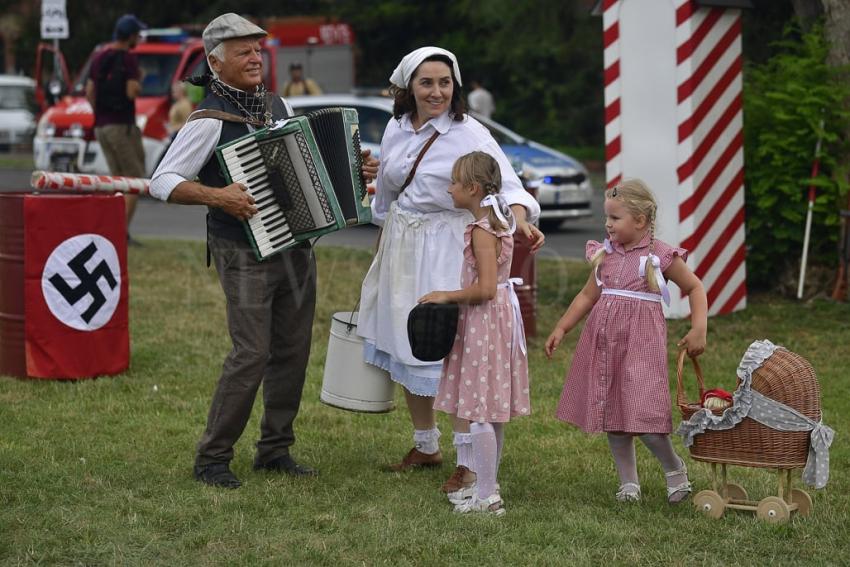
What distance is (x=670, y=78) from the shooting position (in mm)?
9633

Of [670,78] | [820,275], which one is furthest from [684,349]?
[820,275]

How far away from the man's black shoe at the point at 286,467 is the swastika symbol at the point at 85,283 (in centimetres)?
225

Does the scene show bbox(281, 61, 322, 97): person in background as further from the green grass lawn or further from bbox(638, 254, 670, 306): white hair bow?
bbox(638, 254, 670, 306): white hair bow

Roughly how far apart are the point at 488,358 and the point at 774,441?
1.15 m

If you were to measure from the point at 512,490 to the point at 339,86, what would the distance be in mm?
22879

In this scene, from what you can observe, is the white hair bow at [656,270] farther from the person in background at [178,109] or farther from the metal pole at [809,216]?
the person in background at [178,109]

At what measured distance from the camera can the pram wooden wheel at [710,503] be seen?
5.22 metres

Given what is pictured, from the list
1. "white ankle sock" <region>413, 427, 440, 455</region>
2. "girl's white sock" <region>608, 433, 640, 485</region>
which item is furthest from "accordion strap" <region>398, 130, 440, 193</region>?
"girl's white sock" <region>608, 433, 640, 485</region>

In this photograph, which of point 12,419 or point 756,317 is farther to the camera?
point 756,317

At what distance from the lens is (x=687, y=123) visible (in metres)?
9.59

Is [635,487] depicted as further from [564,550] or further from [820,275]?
[820,275]

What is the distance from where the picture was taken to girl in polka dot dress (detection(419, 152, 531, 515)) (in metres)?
5.21

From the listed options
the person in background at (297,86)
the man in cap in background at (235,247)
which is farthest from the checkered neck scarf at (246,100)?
the person in background at (297,86)

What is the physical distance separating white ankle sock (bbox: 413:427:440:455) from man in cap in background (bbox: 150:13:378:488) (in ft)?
1.82
